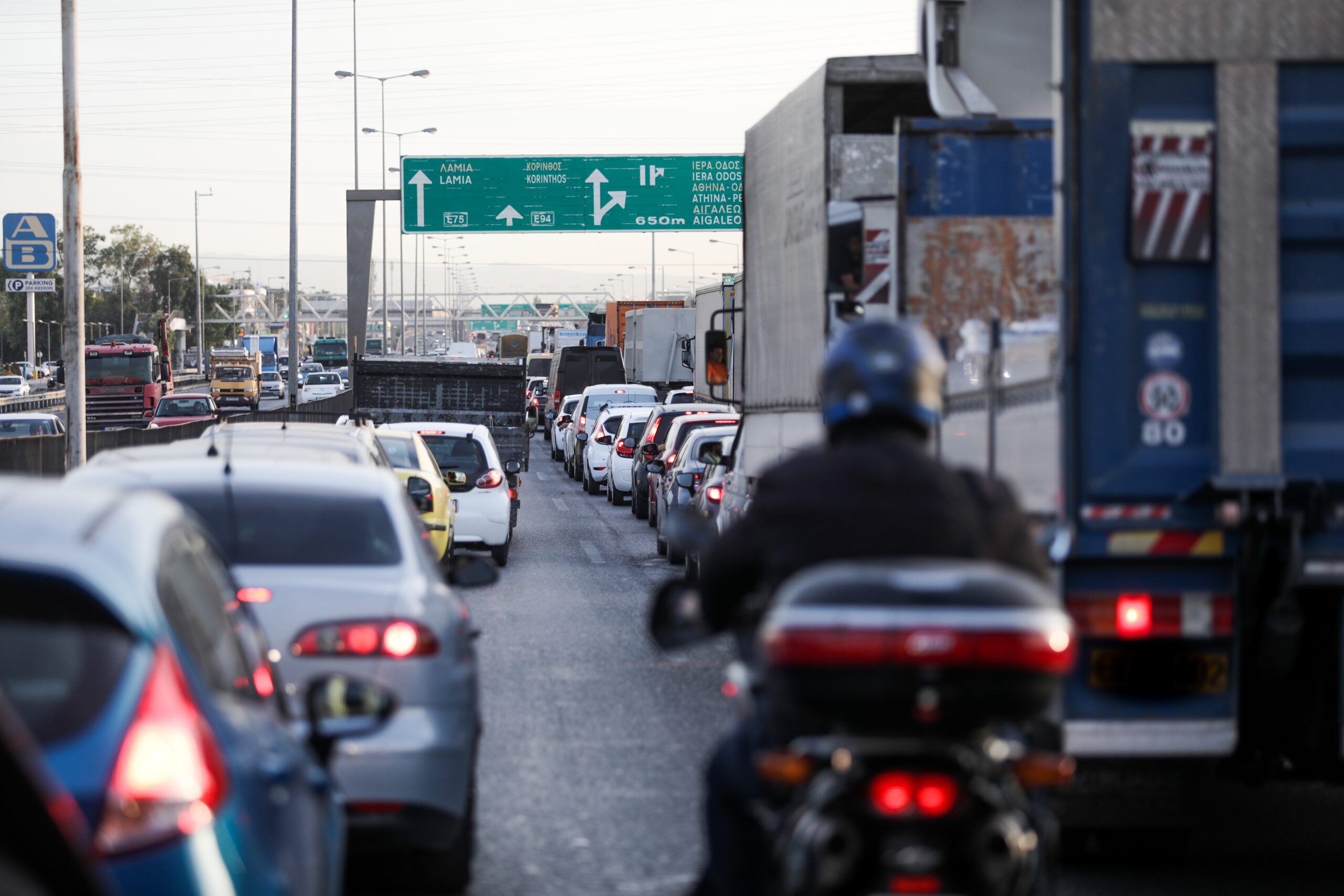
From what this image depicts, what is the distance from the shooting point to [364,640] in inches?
241

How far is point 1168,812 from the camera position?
259 inches

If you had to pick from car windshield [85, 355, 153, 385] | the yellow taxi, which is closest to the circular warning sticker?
the yellow taxi

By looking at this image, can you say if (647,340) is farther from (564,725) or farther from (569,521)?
(564,725)

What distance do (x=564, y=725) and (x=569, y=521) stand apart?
15.9 metres

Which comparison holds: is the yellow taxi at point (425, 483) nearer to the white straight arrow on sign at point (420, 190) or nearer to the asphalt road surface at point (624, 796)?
the asphalt road surface at point (624, 796)

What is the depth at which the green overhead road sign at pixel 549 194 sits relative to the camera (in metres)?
44.1

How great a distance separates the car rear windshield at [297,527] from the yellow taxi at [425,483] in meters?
7.50

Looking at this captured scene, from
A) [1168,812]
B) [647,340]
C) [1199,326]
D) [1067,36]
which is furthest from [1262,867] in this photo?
[647,340]

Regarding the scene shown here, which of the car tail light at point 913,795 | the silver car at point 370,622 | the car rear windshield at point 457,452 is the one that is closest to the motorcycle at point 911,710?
the car tail light at point 913,795

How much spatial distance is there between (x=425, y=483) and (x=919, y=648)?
12.2 metres

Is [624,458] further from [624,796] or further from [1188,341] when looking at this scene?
[1188,341]

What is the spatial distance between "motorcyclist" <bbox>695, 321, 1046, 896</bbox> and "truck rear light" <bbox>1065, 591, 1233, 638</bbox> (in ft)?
7.15

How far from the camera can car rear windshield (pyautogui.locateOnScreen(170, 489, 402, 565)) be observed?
21.9ft

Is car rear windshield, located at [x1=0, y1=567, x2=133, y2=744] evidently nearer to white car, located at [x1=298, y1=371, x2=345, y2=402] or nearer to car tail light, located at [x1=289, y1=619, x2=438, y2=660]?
car tail light, located at [x1=289, y1=619, x2=438, y2=660]
